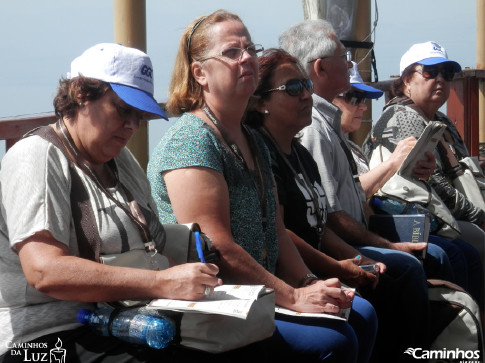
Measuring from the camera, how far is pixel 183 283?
8.39 ft

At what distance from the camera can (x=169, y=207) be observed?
334 centimetres

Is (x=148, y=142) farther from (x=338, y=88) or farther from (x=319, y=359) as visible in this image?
(x=319, y=359)

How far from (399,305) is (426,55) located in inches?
84.8

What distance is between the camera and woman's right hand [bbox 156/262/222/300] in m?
2.55

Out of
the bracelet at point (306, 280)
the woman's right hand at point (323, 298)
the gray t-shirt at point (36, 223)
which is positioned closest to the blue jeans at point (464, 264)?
the bracelet at point (306, 280)

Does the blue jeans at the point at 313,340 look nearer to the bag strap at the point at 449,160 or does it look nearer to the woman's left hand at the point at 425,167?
the woman's left hand at the point at 425,167

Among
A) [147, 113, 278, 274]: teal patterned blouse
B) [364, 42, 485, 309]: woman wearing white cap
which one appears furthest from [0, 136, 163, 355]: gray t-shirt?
[364, 42, 485, 309]: woman wearing white cap

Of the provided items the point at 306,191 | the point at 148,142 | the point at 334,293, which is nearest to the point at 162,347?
the point at 334,293

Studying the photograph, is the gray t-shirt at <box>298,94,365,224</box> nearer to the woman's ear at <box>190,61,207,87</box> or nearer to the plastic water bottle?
the woman's ear at <box>190,61,207,87</box>

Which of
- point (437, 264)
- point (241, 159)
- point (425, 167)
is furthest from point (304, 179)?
point (425, 167)

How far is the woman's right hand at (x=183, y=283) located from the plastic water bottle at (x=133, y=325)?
91 millimetres

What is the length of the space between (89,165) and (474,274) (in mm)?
3168

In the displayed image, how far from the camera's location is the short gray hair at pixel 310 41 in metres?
4.62

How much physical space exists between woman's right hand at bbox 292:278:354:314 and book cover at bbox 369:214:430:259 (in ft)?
4.59
